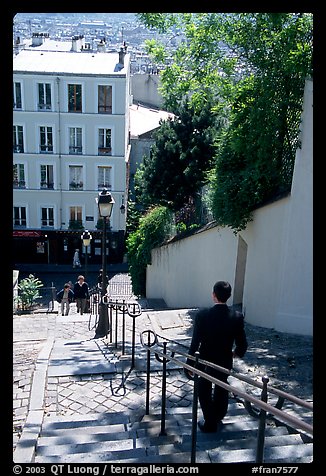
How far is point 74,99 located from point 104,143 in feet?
8.19

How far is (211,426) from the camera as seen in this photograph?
438 cm

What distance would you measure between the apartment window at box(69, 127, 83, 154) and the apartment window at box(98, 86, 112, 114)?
59.5 inches

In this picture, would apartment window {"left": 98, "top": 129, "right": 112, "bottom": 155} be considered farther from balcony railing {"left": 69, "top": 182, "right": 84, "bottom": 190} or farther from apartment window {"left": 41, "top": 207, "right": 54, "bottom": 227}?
apartment window {"left": 41, "top": 207, "right": 54, "bottom": 227}

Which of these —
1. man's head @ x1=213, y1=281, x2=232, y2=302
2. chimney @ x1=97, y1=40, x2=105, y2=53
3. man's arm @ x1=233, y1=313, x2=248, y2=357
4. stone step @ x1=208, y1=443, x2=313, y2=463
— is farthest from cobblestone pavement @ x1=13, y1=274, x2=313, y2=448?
chimney @ x1=97, y1=40, x2=105, y2=53

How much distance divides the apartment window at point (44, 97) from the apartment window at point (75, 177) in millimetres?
3092

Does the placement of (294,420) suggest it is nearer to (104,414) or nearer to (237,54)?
(104,414)

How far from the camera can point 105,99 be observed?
23.9m

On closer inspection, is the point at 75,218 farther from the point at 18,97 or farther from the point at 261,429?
the point at 261,429
